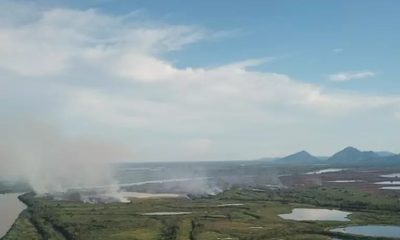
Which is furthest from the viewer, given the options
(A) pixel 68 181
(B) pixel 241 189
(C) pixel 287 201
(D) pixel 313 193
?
(A) pixel 68 181

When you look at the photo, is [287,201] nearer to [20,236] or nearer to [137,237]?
[137,237]

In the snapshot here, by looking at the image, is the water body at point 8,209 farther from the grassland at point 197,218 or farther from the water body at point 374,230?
the water body at point 374,230

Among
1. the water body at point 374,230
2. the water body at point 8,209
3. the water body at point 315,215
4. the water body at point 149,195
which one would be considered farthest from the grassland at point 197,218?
the water body at point 149,195

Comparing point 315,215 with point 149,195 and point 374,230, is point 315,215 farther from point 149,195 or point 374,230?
point 149,195

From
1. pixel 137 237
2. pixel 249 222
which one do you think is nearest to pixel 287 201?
pixel 249 222

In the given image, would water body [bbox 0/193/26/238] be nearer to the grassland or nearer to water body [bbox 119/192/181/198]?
the grassland
